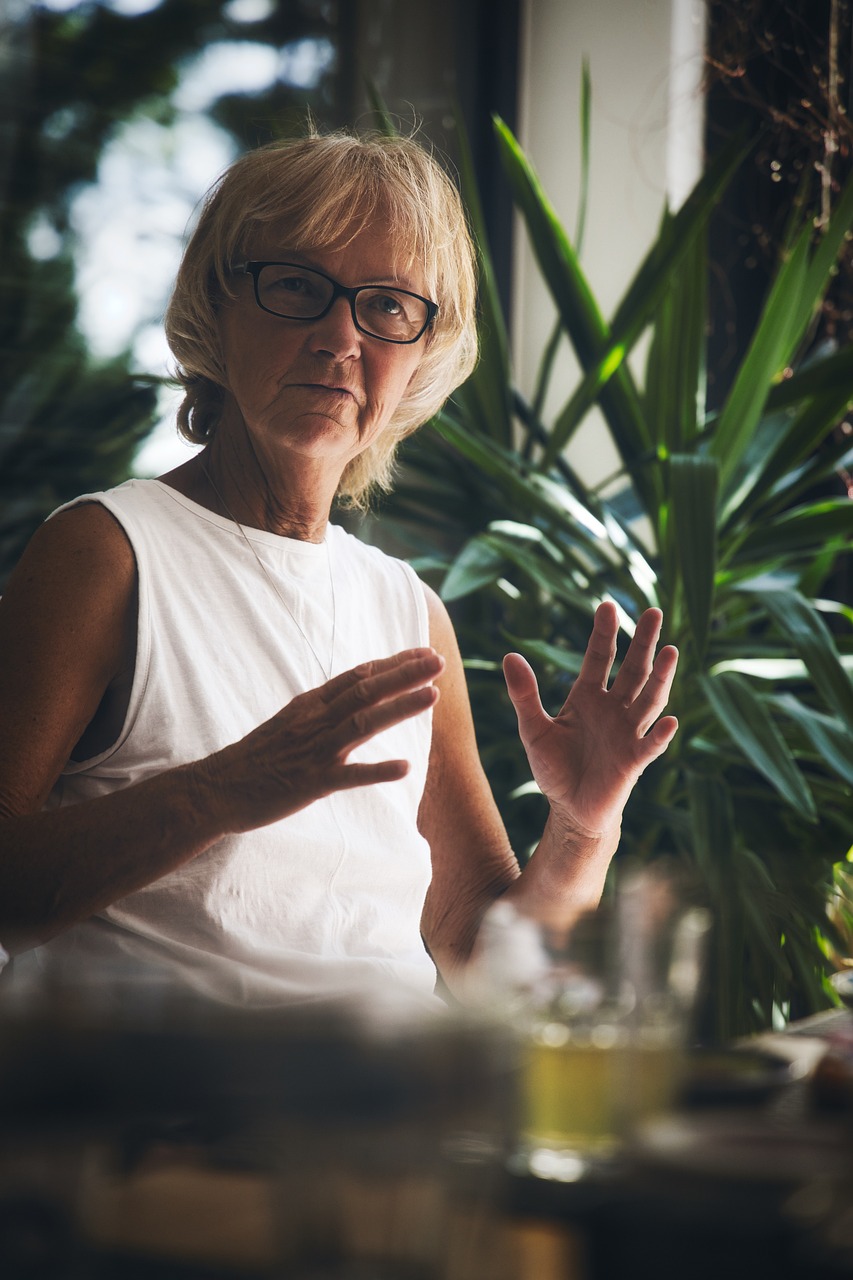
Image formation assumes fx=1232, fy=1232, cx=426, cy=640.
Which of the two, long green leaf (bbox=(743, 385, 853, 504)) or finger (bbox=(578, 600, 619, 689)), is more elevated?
long green leaf (bbox=(743, 385, 853, 504))

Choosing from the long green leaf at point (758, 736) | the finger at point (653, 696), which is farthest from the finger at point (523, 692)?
the long green leaf at point (758, 736)

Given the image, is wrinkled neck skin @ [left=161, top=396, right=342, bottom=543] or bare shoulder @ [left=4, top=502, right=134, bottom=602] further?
wrinkled neck skin @ [left=161, top=396, right=342, bottom=543]

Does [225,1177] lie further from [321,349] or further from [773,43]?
[773,43]

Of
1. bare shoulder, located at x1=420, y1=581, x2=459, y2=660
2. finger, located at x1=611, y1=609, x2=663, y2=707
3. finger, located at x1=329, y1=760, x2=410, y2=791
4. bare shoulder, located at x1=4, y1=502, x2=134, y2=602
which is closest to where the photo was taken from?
finger, located at x1=329, y1=760, x2=410, y2=791

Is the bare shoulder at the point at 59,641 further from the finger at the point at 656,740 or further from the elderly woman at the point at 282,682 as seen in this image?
the finger at the point at 656,740

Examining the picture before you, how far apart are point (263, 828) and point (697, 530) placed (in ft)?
3.44

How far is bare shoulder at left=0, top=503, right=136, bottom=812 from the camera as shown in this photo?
119 cm

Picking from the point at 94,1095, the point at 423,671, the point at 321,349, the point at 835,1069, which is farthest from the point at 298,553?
the point at 94,1095

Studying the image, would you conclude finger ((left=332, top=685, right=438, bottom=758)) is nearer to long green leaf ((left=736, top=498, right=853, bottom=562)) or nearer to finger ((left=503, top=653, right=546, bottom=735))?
finger ((left=503, top=653, right=546, bottom=735))

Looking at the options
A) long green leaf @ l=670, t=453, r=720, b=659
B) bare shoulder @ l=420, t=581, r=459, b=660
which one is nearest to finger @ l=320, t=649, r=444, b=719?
bare shoulder @ l=420, t=581, r=459, b=660

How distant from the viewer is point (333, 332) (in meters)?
1.47

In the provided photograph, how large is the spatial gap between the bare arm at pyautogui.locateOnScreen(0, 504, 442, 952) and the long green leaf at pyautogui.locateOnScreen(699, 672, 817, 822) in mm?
1007

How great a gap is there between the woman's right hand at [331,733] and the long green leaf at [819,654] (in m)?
1.13

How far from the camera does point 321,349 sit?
147 cm
